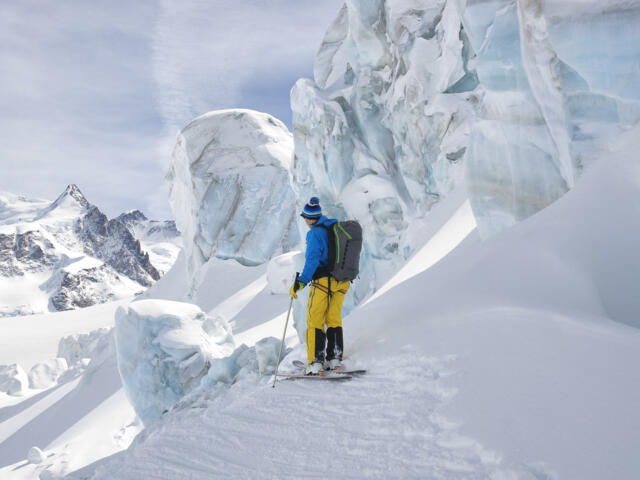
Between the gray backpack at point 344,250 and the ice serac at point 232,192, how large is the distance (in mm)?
18553

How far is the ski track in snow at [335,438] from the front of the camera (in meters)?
1.78

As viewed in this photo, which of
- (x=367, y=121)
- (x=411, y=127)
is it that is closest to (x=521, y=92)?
(x=411, y=127)

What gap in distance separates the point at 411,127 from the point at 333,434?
1035 centimetres

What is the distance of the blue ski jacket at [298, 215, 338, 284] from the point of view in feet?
11.1

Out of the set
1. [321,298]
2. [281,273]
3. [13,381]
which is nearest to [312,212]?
[321,298]

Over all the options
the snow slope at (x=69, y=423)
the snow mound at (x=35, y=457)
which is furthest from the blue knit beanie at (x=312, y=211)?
the snow mound at (x=35, y=457)

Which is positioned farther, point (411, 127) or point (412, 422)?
point (411, 127)

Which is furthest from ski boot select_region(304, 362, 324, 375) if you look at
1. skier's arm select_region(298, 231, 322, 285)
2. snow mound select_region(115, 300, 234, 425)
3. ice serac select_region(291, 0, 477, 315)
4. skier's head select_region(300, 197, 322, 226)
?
ice serac select_region(291, 0, 477, 315)

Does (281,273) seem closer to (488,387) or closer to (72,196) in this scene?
(488,387)

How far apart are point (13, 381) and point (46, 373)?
1.62 metres

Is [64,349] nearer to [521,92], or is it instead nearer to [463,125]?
[463,125]

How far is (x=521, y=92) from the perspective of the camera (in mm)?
5438

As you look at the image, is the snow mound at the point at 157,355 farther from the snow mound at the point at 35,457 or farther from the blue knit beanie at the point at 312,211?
the blue knit beanie at the point at 312,211

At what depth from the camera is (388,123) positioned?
41.4 ft
